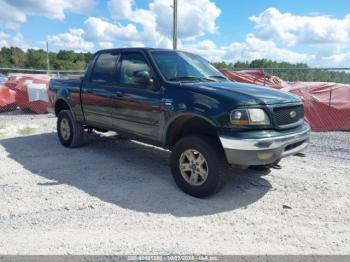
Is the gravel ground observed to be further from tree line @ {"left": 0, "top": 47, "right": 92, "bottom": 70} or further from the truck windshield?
tree line @ {"left": 0, "top": 47, "right": 92, "bottom": 70}

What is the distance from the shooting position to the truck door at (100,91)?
20.0ft

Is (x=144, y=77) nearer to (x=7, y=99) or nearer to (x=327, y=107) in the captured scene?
(x=327, y=107)

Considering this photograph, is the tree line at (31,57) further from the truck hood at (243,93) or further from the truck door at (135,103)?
the truck hood at (243,93)

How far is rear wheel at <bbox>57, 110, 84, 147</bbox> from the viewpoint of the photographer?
23.7 feet

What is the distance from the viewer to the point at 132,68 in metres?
5.71

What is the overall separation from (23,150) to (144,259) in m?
5.12

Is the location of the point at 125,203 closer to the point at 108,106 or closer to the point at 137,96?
the point at 137,96

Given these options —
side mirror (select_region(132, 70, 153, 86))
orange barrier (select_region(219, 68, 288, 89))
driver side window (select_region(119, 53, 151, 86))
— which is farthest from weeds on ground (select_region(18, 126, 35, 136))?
orange barrier (select_region(219, 68, 288, 89))

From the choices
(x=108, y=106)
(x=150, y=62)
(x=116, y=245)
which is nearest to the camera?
(x=116, y=245)

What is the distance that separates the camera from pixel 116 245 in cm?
347

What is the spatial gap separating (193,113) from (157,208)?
1286 mm

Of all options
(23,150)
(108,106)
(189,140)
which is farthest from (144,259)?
(23,150)

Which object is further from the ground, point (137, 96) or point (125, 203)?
point (137, 96)

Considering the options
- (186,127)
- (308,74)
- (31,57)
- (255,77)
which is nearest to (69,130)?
(186,127)
